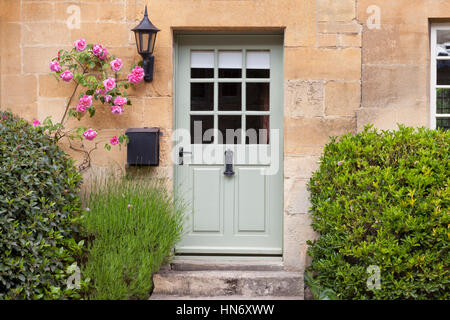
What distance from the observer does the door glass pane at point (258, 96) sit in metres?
5.07

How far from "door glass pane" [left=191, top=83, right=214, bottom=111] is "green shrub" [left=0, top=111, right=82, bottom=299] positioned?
1.51 metres

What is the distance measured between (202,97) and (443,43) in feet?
8.55

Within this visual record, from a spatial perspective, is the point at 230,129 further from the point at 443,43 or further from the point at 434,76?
the point at 443,43

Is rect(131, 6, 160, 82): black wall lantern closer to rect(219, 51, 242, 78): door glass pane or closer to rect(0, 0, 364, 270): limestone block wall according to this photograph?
rect(0, 0, 364, 270): limestone block wall

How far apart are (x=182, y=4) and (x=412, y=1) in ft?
7.73

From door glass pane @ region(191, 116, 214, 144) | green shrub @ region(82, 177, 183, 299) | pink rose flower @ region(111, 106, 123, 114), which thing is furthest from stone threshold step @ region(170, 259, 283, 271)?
pink rose flower @ region(111, 106, 123, 114)

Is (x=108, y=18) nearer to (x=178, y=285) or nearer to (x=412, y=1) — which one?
(x=178, y=285)

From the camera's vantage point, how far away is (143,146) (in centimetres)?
469

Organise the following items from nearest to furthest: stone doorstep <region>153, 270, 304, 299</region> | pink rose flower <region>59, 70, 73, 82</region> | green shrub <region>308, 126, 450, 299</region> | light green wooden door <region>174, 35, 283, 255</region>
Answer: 1. green shrub <region>308, 126, 450, 299</region>
2. stone doorstep <region>153, 270, 304, 299</region>
3. pink rose flower <region>59, 70, 73, 82</region>
4. light green wooden door <region>174, 35, 283, 255</region>

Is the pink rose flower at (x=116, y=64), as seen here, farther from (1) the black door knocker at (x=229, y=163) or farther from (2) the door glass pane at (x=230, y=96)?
(1) the black door knocker at (x=229, y=163)

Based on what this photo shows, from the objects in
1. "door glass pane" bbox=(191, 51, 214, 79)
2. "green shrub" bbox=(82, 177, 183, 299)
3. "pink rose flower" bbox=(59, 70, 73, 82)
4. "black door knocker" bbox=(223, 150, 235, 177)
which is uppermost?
"door glass pane" bbox=(191, 51, 214, 79)

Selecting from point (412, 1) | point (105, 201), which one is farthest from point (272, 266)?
point (412, 1)

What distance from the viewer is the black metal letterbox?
15.4 ft

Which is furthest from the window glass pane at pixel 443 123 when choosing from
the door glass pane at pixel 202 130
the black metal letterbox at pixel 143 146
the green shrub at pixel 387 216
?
the black metal letterbox at pixel 143 146
